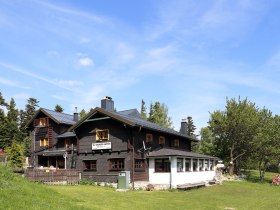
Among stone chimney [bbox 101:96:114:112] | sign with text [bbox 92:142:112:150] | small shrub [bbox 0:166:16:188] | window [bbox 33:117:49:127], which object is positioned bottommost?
small shrub [bbox 0:166:16:188]

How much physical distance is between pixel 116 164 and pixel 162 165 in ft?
13.3

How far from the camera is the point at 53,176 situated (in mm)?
28453

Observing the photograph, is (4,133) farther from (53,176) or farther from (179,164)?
(179,164)

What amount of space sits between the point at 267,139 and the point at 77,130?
24339 millimetres

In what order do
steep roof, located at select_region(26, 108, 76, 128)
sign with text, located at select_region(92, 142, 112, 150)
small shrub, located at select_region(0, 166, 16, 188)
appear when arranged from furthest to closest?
1. steep roof, located at select_region(26, 108, 76, 128)
2. sign with text, located at select_region(92, 142, 112, 150)
3. small shrub, located at select_region(0, 166, 16, 188)

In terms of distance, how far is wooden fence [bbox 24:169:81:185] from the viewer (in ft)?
87.6

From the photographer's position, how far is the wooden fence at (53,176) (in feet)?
87.6

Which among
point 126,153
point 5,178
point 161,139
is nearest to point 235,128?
point 161,139

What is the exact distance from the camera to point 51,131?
43.6 metres

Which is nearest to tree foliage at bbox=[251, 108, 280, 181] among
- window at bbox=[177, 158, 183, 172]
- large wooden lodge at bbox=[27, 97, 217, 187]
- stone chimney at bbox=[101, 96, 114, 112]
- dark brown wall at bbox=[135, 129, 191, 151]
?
dark brown wall at bbox=[135, 129, 191, 151]

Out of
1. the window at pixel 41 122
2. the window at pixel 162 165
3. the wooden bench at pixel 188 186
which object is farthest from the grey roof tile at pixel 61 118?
the wooden bench at pixel 188 186

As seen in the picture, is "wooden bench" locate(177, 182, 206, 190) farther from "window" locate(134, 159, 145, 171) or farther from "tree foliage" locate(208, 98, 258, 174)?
"tree foliage" locate(208, 98, 258, 174)

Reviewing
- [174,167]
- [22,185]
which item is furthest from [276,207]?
[22,185]

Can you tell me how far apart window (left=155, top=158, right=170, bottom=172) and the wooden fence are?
22.7 ft
